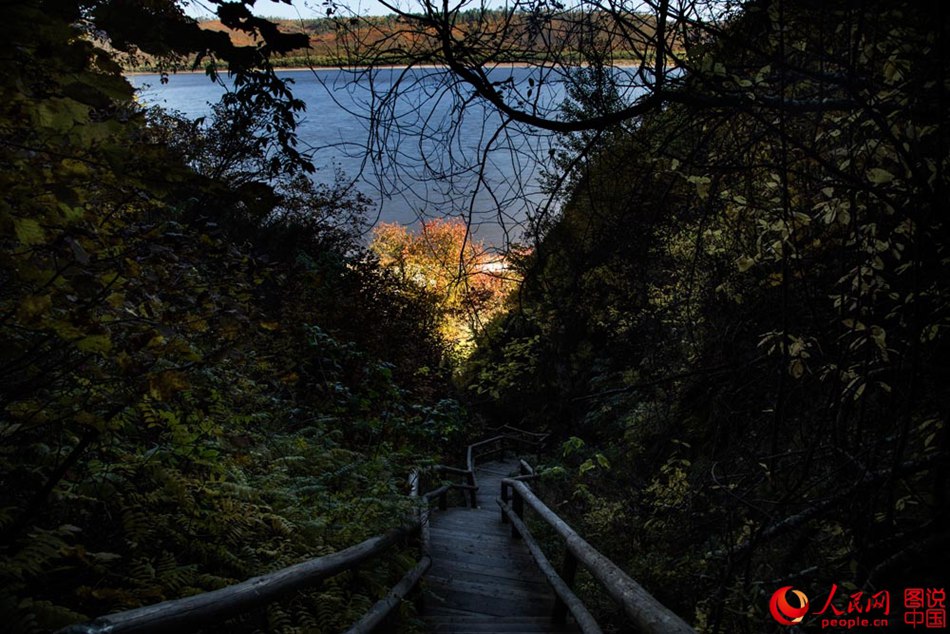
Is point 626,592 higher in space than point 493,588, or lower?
higher

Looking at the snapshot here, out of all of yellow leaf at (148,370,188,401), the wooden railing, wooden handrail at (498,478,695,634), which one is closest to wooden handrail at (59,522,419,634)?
the wooden railing

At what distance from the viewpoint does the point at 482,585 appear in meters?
5.45

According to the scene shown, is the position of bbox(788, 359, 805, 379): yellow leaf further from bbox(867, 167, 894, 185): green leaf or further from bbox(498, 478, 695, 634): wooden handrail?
bbox(498, 478, 695, 634): wooden handrail

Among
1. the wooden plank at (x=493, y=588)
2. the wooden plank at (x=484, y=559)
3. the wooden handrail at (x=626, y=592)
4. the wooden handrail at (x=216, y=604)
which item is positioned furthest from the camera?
the wooden plank at (x=484, y=559)

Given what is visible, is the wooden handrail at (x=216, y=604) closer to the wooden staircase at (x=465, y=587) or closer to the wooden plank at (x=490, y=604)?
the wooden staircase at (x=465, y=587)

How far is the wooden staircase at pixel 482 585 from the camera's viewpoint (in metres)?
4.45

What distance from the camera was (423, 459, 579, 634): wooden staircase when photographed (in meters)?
4.45

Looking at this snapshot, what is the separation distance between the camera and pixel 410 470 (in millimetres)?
6871

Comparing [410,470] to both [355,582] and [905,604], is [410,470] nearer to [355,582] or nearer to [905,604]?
[355,582]

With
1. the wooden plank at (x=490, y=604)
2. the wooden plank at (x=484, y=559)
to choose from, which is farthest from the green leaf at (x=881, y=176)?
the wooden plank at (x=484, y=559)

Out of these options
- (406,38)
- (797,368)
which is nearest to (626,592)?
(797,368)

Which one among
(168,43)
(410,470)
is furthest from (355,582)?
(168,43)

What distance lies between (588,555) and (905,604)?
2.04 meters

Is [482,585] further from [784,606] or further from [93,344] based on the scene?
[93,344]
